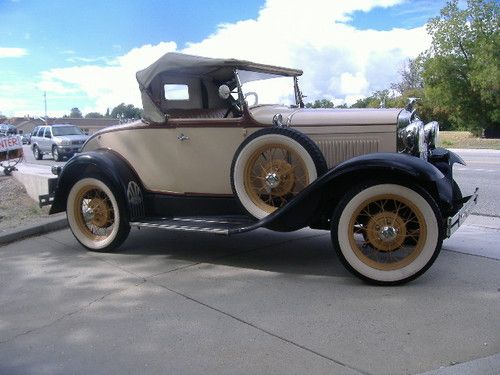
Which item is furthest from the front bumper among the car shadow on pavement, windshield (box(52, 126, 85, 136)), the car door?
windshield (box(52, 126, 85, 136))

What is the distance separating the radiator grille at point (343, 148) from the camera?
445 cm

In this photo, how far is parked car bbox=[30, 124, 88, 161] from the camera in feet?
72.5

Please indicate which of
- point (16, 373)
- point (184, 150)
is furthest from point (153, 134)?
point (16, 373)

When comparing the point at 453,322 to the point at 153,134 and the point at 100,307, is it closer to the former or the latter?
the point at 100,307

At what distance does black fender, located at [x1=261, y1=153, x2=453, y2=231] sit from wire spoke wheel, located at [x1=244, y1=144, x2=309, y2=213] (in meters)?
0.26

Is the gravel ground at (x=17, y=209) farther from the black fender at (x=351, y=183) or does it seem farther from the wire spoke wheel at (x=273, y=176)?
the black fender at (x=351, y=183)

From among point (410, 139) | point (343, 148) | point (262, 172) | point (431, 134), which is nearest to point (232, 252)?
point (262, 172)

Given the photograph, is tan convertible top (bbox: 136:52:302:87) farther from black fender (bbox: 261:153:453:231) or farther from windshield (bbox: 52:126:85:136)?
windshield (bbox: 52:126:85:136)

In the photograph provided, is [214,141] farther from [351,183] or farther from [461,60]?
[461,60]

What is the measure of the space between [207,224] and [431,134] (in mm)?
2402

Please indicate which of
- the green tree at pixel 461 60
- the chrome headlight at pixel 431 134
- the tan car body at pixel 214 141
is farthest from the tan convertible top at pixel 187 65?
the green tree at pixel 461 60

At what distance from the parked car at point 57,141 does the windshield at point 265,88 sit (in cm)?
1780

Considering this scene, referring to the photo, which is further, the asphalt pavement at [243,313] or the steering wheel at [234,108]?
the steering wheel at [234,108]

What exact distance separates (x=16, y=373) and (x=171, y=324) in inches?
38.3
